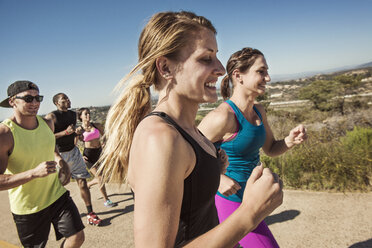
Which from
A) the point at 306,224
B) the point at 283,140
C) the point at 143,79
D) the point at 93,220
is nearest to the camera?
the point at 143,79

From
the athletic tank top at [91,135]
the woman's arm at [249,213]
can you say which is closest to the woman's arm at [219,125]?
the woman's arm at [249,213]

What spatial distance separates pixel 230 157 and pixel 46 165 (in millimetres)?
1663

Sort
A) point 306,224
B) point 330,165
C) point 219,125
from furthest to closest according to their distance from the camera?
point 330,165
point 306,224
point 219,125

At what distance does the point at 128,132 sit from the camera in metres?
1.36

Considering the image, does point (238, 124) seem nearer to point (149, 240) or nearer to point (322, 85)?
point (149, 240)

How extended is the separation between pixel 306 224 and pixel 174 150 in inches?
138

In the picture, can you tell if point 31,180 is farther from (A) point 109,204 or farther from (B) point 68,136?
(A) point 109,204

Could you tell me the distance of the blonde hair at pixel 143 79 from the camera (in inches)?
45.1

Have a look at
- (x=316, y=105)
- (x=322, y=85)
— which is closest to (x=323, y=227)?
(x=316, y=105)

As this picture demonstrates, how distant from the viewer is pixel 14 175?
2.18m

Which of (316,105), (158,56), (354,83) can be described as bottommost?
(316,105)

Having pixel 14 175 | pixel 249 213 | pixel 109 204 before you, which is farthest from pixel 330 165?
pixel 14 175

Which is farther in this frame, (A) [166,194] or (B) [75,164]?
(B) [75,164]

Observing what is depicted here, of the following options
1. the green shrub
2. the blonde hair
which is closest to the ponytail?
the blonde hair
